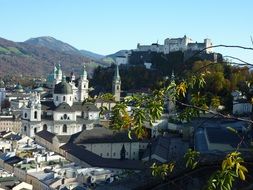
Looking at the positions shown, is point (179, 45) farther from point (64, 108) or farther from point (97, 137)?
point (97, 137)

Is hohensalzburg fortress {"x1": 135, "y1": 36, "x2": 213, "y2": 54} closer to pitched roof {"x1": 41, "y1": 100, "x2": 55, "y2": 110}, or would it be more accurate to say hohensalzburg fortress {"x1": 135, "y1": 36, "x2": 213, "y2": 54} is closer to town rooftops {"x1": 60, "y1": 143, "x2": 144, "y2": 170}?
pitched roof {"x1": 41, "y1": 100, "x2": 55, "y2": 110}

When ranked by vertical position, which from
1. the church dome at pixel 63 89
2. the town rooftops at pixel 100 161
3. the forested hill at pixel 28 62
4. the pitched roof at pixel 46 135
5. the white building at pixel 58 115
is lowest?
the town rooftops at pixel 100 161

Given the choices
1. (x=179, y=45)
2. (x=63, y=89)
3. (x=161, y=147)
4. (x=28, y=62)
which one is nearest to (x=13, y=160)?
(x=161, y=147)

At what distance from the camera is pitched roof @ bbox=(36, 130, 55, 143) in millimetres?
36347

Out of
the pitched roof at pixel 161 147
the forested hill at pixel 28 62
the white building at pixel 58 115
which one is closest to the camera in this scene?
the pitched roof at pixel 161 147

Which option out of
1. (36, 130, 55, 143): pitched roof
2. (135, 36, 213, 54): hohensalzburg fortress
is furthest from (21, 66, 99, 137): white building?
(135, 36, 213, 54): hohensalzburg fortress

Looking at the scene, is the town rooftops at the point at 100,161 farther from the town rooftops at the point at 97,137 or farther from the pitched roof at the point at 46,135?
the pitched roof at the point at 46,135

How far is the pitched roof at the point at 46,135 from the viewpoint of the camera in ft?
119

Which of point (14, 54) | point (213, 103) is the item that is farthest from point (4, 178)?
point (14, 54)

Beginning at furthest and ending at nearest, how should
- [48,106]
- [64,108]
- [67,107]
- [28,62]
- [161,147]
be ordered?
[28,62] → [48,106] → [67,107] → [64,108] → [161,147]

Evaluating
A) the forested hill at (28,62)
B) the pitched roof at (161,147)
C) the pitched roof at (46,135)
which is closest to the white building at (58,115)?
the pitched roof at (46,135)

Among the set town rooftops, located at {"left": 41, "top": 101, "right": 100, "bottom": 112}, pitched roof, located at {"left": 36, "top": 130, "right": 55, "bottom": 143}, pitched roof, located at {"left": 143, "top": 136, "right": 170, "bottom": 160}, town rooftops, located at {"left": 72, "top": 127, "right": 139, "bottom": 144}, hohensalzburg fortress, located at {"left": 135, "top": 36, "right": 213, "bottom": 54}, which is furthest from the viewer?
hohensalzburg fortress, located at {"left": 135, "top": 36, "right": 213, "bottom": 54}

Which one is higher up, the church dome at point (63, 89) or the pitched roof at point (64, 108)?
the church dome at point (63, 89)

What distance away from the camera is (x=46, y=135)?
123ft
